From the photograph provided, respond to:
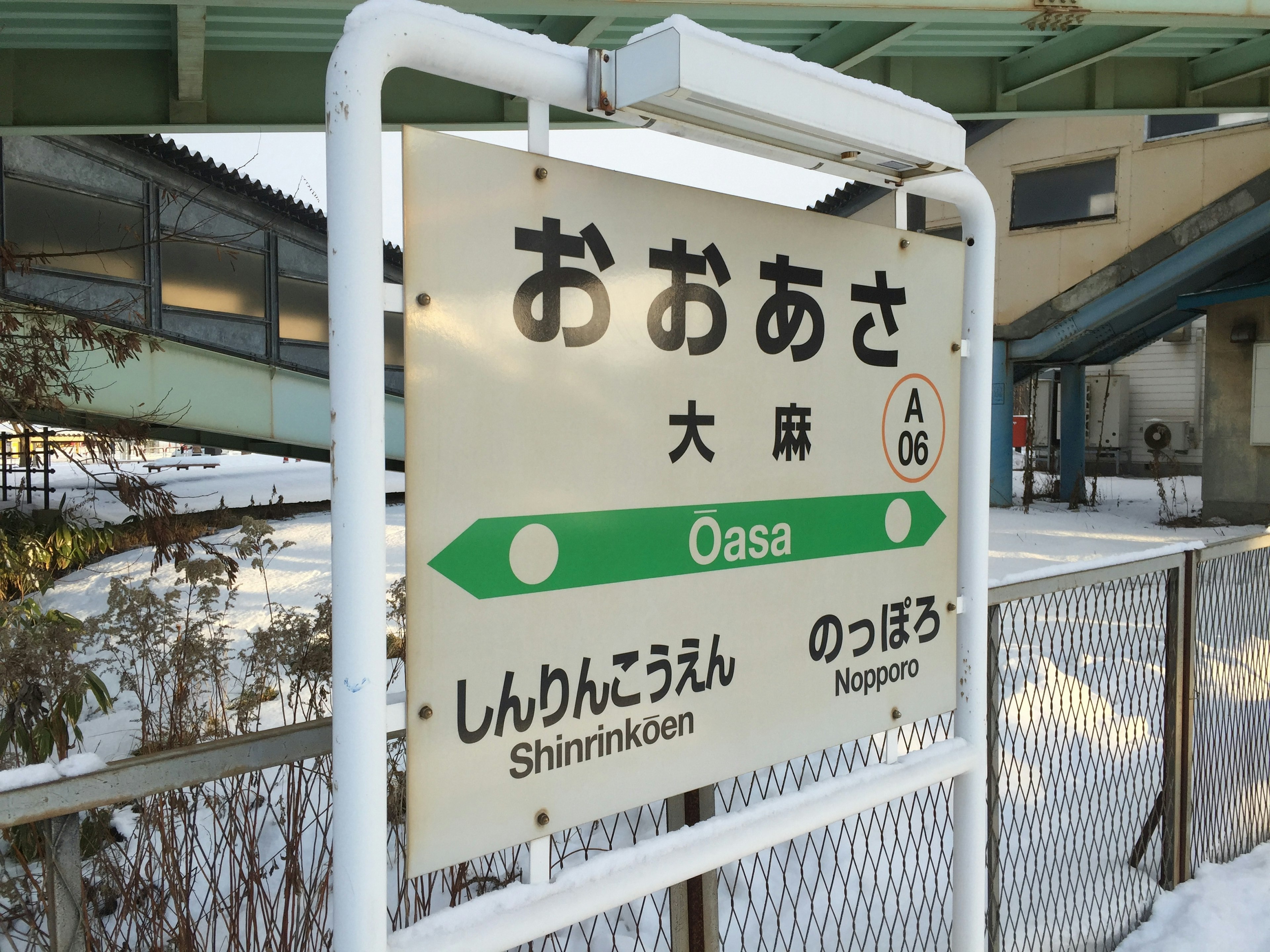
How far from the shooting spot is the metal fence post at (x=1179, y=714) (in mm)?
3123

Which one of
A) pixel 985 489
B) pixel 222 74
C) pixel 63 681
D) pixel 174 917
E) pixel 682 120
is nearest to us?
pixel 682 120

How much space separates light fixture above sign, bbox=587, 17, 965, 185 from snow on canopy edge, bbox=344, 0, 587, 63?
57 millimetres

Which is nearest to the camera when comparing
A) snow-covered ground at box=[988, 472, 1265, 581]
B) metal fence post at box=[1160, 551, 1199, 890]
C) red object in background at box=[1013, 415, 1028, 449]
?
metal fence post at box=[1160, 551, 1199, 890]

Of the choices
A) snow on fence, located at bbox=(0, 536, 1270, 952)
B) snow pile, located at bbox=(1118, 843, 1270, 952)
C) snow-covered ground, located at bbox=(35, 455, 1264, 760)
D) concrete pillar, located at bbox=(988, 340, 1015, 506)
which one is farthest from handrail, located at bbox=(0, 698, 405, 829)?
concrete pillar, located at bbox=(988, 340, 1015, 506)

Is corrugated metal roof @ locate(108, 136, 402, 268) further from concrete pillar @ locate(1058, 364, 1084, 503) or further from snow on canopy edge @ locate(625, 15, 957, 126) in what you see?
concrete pillar @ locate(1058, 364, 1084, 503)

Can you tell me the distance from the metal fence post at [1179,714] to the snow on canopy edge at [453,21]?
288 cm

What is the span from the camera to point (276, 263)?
1446cm

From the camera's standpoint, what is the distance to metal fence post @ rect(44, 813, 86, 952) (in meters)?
1.18

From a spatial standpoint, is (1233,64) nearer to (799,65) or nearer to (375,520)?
(799,65)

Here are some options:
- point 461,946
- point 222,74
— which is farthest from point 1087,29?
point 461,946

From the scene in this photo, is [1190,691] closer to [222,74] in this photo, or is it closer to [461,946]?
[461,946]

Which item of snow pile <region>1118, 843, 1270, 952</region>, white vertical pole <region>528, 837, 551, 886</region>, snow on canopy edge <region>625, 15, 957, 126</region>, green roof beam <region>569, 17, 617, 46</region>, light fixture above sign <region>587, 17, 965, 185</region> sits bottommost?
snow pile <region>1118, 843, 1270, 952</region>

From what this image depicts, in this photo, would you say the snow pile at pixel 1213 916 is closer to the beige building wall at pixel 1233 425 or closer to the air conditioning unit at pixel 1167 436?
the beige building wall at pixel 1233 425

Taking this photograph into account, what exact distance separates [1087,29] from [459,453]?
237 inches
